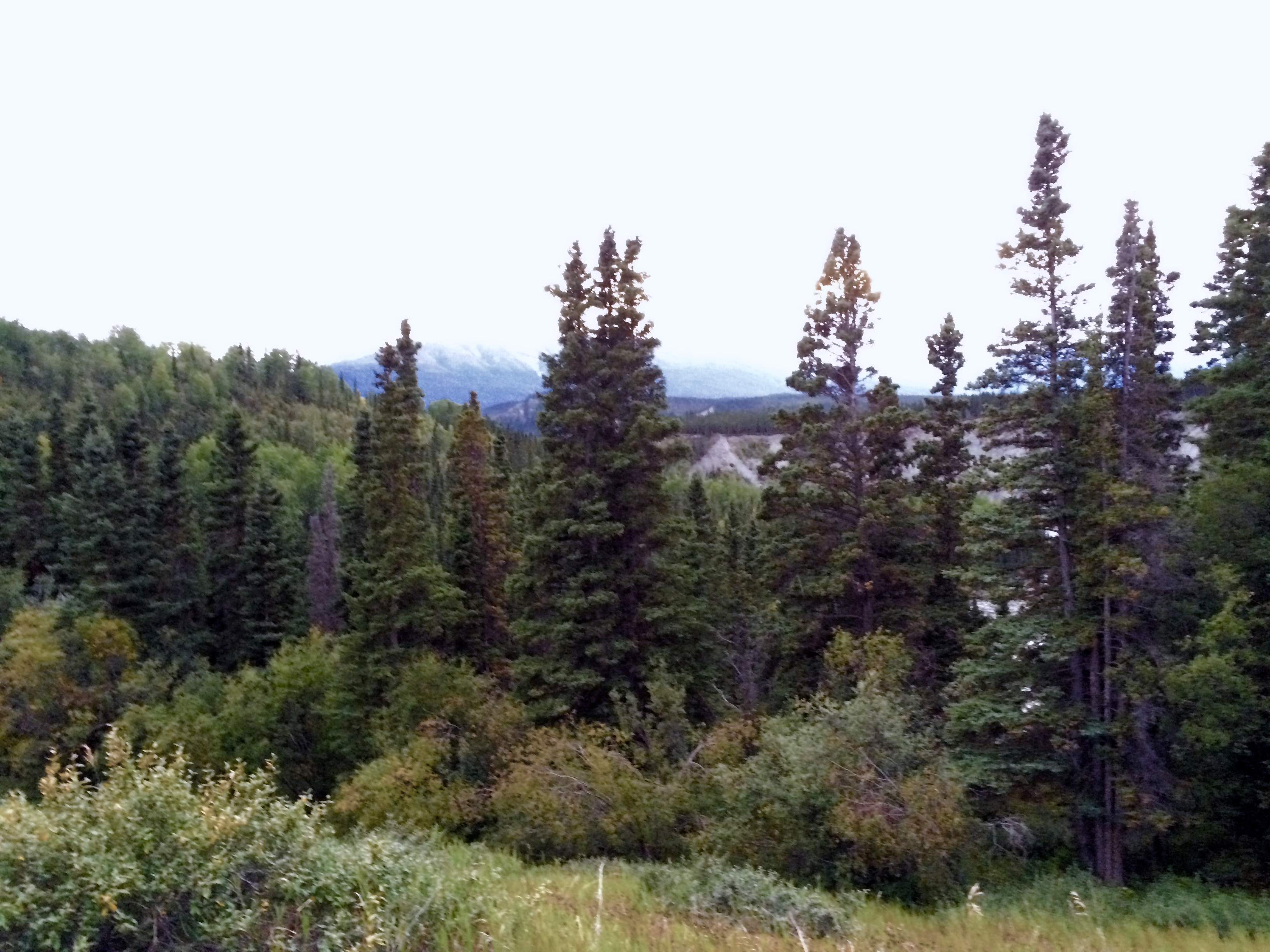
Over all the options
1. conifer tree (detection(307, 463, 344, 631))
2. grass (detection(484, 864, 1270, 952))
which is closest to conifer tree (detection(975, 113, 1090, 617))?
grass (detection(484, 864, 1270, 952))

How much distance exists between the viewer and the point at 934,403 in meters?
22.8

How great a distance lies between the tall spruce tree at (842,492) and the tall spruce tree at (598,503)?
3366 millimetres

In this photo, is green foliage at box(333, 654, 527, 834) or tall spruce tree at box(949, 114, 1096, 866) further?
green foliage at box(333, 654, 527, 834)

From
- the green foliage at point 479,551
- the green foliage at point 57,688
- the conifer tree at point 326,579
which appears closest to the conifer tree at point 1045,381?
the green foliage at point 479,551

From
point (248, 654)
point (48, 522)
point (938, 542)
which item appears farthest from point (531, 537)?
point (48, 522)

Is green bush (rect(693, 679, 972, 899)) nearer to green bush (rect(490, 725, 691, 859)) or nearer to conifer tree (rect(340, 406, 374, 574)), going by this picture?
green bush (rect(490, 725, 691, 859))

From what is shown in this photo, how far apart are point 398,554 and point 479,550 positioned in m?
4.73

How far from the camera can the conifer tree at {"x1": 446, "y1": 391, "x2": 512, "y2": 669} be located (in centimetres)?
2980

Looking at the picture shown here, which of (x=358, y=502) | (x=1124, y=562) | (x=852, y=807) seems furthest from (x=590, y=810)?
(x=358, y=502)

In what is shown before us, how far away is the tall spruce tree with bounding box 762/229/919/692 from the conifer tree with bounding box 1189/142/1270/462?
646 centimetres

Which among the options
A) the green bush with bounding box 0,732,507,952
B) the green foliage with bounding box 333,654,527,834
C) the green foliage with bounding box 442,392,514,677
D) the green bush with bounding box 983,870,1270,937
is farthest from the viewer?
the green foliage with bounding box 442,392,514,677

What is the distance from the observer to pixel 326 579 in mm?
41000

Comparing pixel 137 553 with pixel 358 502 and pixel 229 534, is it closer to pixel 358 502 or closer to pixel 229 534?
pixel 229 534

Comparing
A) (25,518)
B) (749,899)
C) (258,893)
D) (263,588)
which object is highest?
(258,893)
